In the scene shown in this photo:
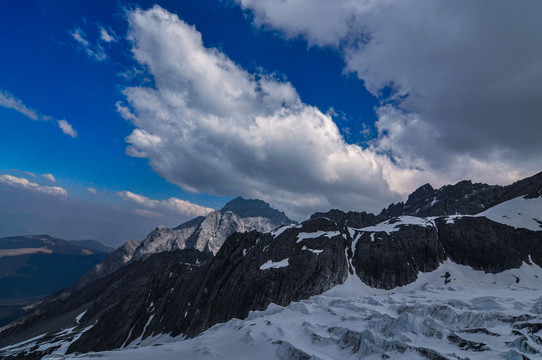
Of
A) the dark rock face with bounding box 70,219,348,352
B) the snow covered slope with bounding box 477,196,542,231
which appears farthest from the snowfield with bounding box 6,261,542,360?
the snow covered slope with bounding box 477,196,542,231

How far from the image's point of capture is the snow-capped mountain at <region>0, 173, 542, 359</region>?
27828 millimetres

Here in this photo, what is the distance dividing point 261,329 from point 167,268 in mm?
102230

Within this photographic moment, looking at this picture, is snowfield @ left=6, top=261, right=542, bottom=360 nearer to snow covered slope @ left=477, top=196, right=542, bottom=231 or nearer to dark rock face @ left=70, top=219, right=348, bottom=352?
dark rock face @ left=70, top=219, right=348, bottom=352

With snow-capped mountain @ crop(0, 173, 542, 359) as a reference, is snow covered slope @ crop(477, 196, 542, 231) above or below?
above

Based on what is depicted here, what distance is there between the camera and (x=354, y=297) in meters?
52.5

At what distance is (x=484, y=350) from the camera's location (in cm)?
2314

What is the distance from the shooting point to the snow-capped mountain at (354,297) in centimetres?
2783

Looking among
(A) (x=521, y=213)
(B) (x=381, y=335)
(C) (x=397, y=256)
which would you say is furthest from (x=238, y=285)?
(A) (x=521, y=213)

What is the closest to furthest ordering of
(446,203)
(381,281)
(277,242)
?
(381,281), (277,242), (446,203)

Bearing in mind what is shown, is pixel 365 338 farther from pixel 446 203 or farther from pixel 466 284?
pixel 446 203

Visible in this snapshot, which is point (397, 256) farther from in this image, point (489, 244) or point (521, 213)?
point (521, 213)

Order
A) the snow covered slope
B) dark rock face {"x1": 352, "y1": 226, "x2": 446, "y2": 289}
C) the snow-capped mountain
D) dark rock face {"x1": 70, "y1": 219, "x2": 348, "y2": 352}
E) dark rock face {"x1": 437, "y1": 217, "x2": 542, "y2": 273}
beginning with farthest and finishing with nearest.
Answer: the snow covered slope → dark rock face {"x1": 352, "y1": 226, "x2": 446, "y2": 289} → dark rock face {"x1": 437, "y1": 217, "x2": 542, "y2": 273} → dark rock face {"x1": 70, "y1": 219, "x2": 348, "y2": 352} → the snow-capped mountain

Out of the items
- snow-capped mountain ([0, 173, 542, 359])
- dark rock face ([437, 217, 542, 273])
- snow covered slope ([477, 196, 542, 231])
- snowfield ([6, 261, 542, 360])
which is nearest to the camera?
snowfield ([6, 261, 542, 360])

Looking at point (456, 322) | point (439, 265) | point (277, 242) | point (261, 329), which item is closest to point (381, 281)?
point (439, 265)
